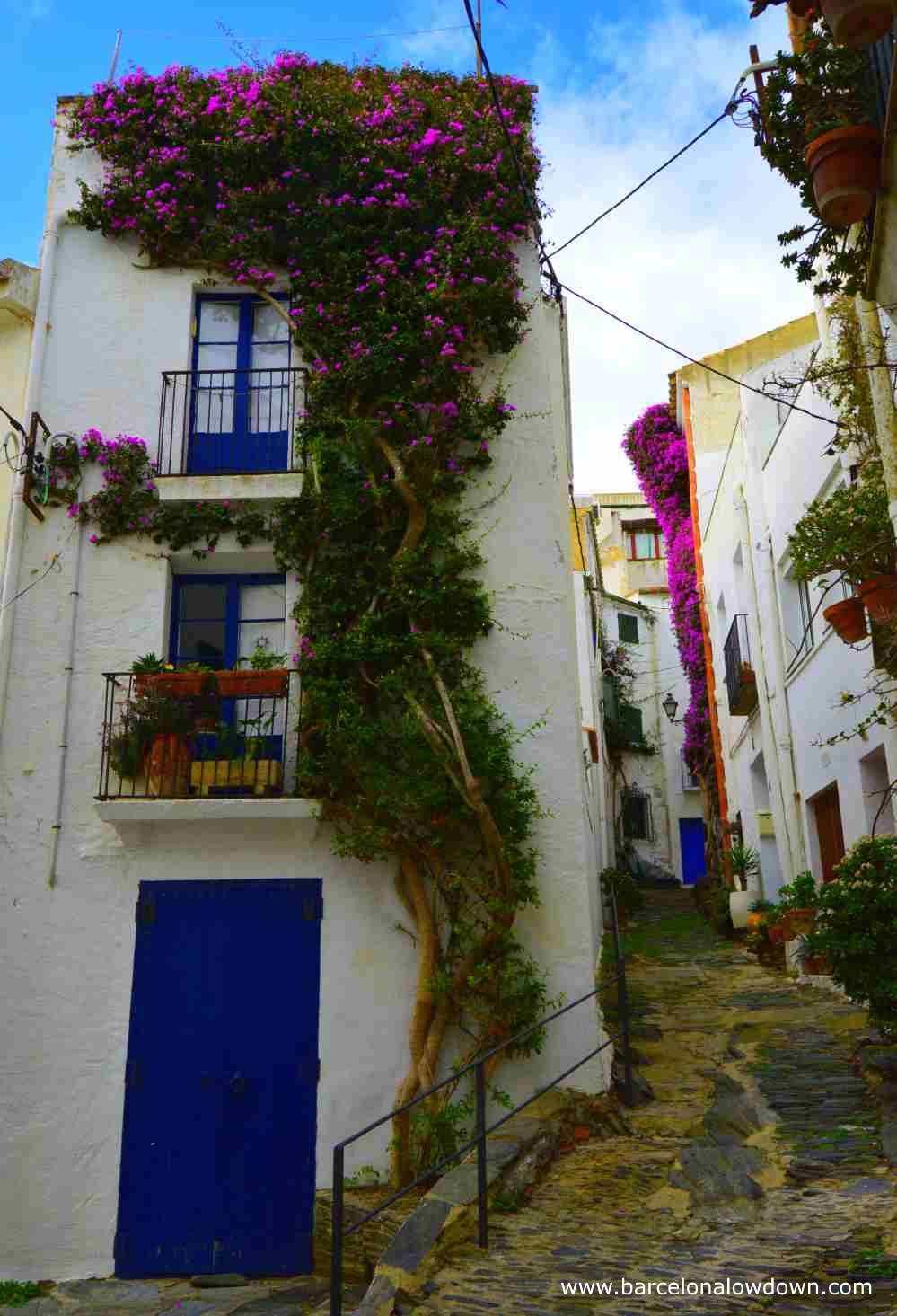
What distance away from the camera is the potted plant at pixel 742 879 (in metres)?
17.4

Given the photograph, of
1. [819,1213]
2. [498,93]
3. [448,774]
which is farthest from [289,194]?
[819,1213]

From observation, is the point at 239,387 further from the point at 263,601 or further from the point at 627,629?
the point at 627,629

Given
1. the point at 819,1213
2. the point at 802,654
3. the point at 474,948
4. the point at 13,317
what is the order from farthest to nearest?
the point at 802,654, the point at 13,317, the point at 474,948, the point at 819,1213

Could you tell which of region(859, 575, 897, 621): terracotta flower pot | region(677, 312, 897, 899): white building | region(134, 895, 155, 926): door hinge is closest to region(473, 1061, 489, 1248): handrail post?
region(134, 895, 155, 926): door hinge

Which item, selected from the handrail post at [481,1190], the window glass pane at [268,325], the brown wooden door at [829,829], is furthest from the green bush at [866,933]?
the window glass pane at [268,325]

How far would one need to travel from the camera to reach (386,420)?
10375mm

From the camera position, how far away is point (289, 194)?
11.2m

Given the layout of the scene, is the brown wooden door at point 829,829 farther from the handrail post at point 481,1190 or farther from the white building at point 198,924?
the handrail post at point 481,1190

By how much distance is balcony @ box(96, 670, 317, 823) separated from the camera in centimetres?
930

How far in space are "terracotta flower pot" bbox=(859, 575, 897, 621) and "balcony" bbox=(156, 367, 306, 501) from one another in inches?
195

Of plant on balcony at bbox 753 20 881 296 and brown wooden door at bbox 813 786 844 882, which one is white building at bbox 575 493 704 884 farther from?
plant on balcony at bbox 753 20 881 296

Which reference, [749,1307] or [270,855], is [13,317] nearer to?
[270,855]

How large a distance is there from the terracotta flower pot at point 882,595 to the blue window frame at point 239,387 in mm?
5177

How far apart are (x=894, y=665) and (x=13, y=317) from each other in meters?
8.95
